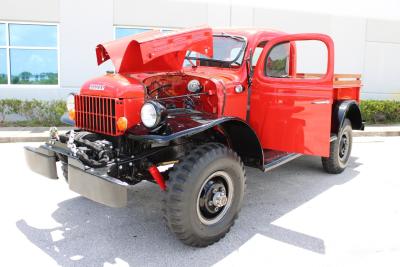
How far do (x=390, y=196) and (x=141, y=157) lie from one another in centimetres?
349

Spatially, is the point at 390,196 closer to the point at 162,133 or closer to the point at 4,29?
the point at 162,133

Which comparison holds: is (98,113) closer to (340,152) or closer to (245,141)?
(245,141)

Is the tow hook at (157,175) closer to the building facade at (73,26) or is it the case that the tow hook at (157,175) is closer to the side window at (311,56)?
the building facade at (73,26)

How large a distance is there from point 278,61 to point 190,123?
193 cm

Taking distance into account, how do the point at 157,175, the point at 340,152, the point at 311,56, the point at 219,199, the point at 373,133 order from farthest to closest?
the point at 311,56 < the point at 373,133 < the point at 340,152 < the point at 219,199 < the point at 157,175

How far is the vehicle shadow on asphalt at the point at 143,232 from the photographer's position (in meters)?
3.26

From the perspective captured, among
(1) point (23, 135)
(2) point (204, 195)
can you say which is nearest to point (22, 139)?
(1) point (23, 135)

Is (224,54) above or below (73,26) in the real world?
below

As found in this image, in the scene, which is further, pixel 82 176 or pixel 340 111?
pixel 340 111

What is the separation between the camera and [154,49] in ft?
11.7

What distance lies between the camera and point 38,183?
5223 mm

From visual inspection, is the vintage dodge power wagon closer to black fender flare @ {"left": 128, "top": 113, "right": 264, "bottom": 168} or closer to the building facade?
black fender flare @ {"left": 128, "top": 113, "right": 264, "bottom": 168}

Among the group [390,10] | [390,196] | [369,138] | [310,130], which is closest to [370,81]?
[390,10]

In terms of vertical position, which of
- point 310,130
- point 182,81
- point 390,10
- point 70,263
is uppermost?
point 390,10
